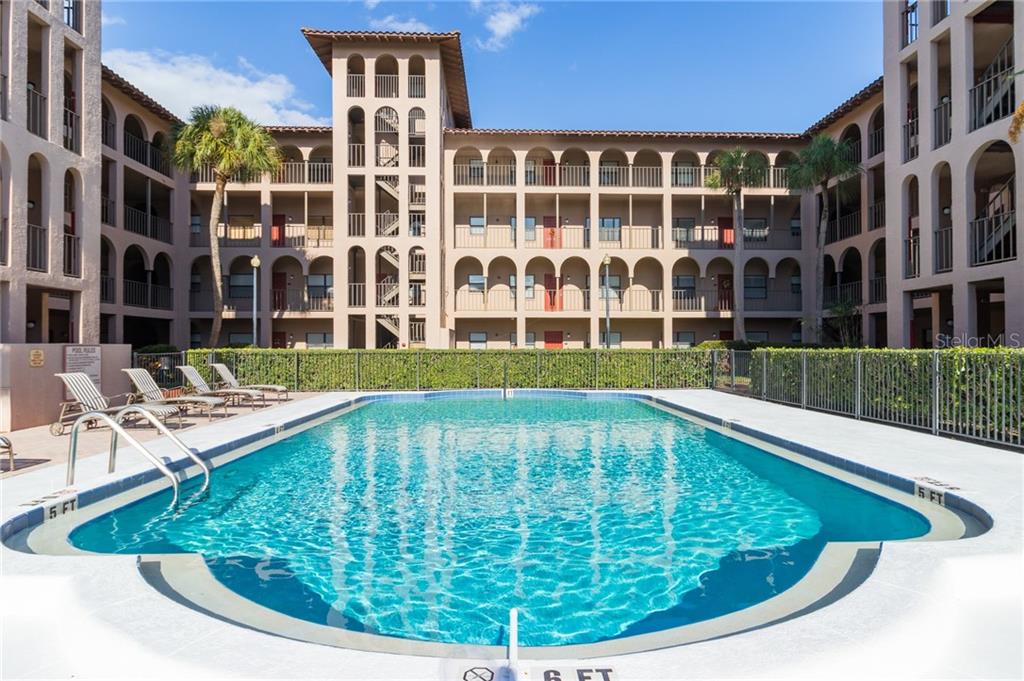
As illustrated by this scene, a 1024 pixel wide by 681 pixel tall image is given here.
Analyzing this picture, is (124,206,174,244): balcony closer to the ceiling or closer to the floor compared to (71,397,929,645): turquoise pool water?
closer to the ceiling

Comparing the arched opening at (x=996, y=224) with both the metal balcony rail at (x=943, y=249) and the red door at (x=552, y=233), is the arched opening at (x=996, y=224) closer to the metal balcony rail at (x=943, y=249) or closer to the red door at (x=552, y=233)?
the metal balcony rail at (x=943, y=249)

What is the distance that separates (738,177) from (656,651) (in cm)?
2649

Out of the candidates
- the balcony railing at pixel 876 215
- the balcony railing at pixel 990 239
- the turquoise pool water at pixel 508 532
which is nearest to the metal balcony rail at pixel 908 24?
the balcony railing at pixel 990 239

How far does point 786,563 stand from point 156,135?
31.0 m

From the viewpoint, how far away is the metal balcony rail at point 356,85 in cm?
2647

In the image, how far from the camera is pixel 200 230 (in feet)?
95.3

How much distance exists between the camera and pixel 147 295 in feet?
83.1

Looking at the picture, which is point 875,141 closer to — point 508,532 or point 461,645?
point 508,532

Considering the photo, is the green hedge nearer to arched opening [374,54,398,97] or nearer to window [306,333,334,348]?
window [306,333,334,348]

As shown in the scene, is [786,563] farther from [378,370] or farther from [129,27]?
[129,27]

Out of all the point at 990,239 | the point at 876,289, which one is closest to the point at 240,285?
the point at 876,289

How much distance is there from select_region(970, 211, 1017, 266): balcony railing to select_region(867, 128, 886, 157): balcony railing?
10.6 m

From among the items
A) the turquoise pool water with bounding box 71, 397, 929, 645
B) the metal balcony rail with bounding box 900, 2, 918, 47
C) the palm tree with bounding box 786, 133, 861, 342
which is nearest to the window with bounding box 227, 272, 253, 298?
the turquoise pool water with bounding box 71, 397, 929, 645

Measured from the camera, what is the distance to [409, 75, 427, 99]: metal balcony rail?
→ 2664cm
